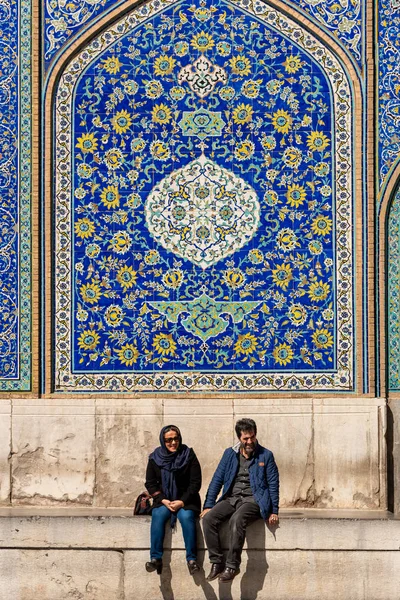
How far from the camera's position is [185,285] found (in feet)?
31.0

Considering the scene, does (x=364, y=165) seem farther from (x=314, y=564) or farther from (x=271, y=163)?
(x=314, y=564)

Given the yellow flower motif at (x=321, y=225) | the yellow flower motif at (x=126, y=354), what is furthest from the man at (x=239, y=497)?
the yellow flower motif at (x=321, y=225)

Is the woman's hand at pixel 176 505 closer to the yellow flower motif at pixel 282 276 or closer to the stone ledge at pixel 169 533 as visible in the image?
the stone ledge at pixel 169 533

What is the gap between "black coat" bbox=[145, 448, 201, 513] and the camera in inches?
327

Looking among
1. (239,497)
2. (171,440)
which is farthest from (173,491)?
(239,497)

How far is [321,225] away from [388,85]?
120 centimetres

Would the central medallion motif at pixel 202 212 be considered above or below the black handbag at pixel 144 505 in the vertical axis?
above

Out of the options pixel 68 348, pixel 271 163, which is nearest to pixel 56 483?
pixel 68 348

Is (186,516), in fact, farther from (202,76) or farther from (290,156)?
(202,76)

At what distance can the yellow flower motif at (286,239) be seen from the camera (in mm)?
9445

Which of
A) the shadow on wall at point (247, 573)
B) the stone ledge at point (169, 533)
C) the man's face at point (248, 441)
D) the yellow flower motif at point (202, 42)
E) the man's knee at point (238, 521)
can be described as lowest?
the shadow on wall at point (247, 573)

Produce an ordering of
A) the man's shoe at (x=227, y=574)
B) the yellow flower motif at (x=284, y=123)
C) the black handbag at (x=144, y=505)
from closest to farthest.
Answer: the man's shoe at (x=227, y=574) < the black handbag at (x=144, y=505) < the yellow flower motif at (x=284, y=123)

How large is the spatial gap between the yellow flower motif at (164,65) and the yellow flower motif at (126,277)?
60.0 inches

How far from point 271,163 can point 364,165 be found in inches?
27.7
